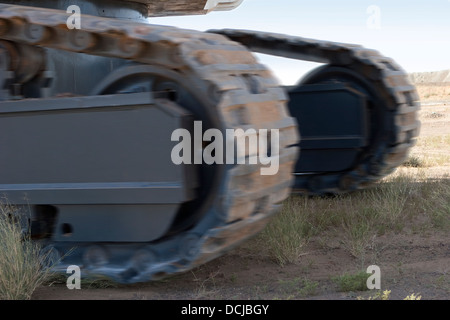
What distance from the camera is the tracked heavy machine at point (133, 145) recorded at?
3920 millimetres

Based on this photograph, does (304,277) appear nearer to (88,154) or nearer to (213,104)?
(213,104)

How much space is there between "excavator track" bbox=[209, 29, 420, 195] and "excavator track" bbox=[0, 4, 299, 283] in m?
2.29

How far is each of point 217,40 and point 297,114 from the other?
2.78 meters

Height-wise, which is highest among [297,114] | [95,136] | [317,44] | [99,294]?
[317,44]

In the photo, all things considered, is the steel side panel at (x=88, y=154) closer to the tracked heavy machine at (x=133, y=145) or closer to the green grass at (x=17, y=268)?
the tracked heavy machine at (x=133, y=145)

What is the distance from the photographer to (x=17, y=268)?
154 inches

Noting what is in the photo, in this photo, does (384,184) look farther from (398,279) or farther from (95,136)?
(95,136)

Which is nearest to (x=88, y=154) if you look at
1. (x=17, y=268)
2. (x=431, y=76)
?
(x=17, y=268)

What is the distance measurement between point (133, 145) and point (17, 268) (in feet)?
3.39

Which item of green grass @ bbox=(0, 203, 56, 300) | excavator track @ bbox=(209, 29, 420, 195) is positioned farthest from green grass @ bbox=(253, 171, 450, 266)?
green grass @ bbox=(0, 203, 56, 300)

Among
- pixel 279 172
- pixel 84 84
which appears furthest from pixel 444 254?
pixel 84 84

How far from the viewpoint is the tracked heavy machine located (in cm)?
392

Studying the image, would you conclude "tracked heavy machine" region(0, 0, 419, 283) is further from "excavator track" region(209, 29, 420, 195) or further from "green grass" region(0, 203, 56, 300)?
"excavator track" region(209, 29, 420, 195)

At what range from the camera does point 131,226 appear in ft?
14.0
